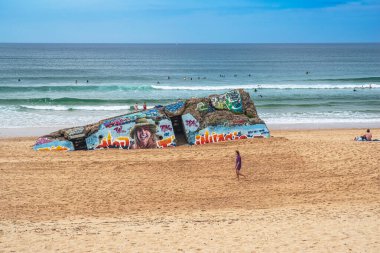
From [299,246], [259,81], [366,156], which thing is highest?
[259,81]

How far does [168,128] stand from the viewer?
18766 millimetres

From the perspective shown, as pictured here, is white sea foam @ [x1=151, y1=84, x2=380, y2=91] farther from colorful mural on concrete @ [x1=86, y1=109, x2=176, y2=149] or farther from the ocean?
colorful mural on concrete @ [x1=86, y1=109, x2=176, y2=149]

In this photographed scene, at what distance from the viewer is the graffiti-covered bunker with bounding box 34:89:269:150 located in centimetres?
1859

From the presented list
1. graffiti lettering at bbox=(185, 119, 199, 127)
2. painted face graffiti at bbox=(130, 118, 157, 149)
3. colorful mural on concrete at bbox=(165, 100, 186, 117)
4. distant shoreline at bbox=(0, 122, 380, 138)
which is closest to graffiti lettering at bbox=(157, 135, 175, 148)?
painted face graffiti at bbox=(130, 118, 157, 149)

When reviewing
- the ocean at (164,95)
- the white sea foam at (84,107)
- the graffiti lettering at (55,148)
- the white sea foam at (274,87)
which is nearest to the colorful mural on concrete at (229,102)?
the graffiti lettering at (55,148)

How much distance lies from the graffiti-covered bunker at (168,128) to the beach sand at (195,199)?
0.65 metres

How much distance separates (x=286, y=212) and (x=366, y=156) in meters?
5.98

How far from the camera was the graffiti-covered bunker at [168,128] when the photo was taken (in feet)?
61.0

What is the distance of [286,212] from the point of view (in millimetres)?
11727

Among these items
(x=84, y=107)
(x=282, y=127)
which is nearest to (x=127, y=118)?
(x=282, y=127)

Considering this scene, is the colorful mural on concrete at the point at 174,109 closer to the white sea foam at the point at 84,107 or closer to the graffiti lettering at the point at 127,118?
the graffiti lettering at the point at 127,118

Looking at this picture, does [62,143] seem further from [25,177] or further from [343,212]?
[343,212]

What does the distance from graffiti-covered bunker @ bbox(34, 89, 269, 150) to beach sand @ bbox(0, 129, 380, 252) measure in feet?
2.14

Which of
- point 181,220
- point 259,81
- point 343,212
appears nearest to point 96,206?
point 181,220
